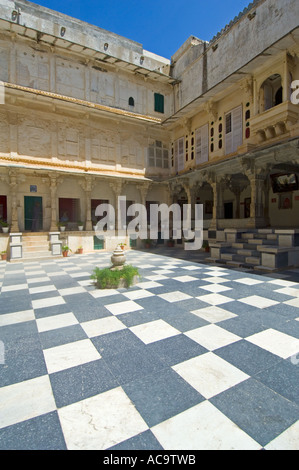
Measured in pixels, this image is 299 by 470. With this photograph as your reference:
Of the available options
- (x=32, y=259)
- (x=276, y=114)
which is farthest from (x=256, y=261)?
(x=32, y=259)

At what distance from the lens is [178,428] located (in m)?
1.84

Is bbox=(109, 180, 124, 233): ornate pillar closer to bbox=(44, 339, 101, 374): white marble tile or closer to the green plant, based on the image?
the green plant

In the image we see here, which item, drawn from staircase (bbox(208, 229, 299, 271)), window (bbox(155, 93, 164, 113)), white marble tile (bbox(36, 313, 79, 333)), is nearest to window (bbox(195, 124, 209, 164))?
window (bbox(155, 93, 164, 113))

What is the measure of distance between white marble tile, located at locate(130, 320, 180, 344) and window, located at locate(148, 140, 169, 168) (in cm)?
1430

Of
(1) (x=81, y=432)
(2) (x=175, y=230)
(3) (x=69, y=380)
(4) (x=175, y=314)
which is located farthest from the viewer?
(2) (x=175, y=230)

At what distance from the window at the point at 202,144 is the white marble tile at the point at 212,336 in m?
12.1

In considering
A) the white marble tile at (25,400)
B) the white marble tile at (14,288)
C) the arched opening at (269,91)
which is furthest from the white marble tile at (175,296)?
the arched opening at (269,91)

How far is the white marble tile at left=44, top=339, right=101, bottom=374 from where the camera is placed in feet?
8.90

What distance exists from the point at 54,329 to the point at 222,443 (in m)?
2.72

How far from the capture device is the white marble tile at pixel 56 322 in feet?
12.1

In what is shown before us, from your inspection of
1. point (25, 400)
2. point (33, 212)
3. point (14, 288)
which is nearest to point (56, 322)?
point (25, 400)

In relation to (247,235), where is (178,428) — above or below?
below
